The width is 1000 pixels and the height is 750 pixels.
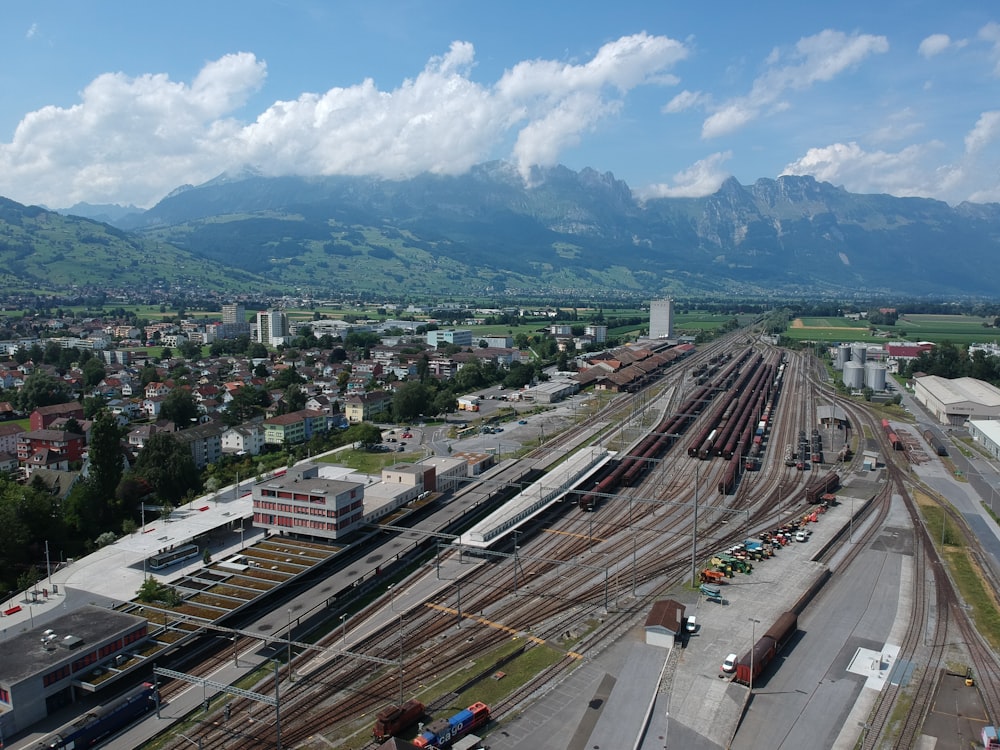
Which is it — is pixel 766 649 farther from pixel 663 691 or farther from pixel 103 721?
pixel 103 721

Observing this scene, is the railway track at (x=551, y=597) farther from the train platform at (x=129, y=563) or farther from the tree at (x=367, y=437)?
the tree at (x=367, y=437)

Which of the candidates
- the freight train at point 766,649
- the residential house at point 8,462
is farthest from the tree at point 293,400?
the freight train at point 766,649

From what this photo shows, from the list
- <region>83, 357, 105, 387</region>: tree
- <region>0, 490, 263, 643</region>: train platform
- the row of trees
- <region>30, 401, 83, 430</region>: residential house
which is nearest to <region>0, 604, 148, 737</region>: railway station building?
<region>0, 490, 263, 643</region>: train platform

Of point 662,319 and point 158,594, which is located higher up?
point 662,319

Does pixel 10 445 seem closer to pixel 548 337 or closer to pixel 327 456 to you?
pixel 327 456

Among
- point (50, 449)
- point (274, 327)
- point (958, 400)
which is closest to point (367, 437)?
point (50, 449)


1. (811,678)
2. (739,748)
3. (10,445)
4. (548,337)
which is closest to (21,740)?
(739,748)

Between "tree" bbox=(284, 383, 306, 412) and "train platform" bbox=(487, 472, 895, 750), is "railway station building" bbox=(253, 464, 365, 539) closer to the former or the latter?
"train platform" bbox=(487, 472, 895, 750)
